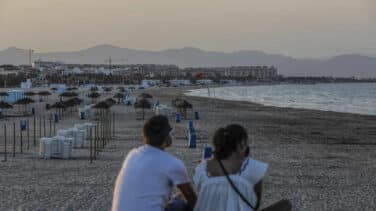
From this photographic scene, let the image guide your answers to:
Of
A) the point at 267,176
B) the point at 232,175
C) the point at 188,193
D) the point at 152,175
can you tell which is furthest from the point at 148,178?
the point at 267,176

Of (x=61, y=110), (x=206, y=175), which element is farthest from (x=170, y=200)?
(x=61, y=110)

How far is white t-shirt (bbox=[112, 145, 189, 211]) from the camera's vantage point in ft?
12.4

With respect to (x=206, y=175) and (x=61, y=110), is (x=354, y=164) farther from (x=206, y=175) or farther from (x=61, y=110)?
(x=61, y=110)

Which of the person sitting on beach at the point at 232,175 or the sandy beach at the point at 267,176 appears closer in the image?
the person sitting on beach at the point at 232,175

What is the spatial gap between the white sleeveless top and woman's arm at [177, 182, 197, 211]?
0.08 m

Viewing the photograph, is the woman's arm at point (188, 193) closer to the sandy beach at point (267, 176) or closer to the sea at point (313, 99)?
the sandy beach at point (267, 176)

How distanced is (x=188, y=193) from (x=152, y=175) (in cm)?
25

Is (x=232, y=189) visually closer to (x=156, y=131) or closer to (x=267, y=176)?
(x=156, y=131)

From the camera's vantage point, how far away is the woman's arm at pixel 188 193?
3836mm

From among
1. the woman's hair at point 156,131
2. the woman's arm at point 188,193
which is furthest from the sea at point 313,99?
the woman's hair at point 156,131

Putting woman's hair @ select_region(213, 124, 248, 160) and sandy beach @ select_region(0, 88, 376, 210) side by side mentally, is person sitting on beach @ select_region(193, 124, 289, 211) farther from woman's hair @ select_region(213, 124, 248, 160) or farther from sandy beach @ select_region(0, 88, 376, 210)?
sandy beach @ select_region(0, 88, 376, 210)

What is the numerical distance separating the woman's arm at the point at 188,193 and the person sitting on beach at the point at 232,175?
0.30ft

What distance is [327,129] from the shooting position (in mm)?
26469

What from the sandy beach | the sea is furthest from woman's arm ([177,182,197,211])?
the sea
